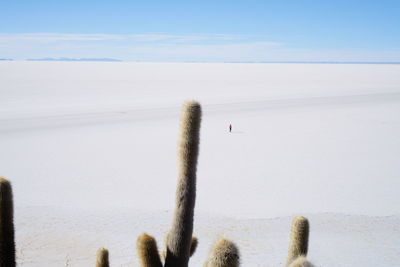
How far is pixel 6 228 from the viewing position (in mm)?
2078

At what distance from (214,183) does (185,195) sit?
14.4 meters

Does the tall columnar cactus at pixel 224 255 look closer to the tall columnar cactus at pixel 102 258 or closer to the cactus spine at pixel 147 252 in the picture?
the cactus spine at pixel 147 252

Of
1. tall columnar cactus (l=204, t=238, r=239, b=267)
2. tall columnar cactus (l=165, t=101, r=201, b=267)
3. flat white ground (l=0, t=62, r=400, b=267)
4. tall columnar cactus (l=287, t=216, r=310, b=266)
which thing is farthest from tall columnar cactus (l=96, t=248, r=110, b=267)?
tall columnar cactus (l=287, t=216, r=310, b=266)

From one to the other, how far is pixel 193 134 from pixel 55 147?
73.9 feet

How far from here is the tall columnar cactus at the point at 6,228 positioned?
6.77 feet

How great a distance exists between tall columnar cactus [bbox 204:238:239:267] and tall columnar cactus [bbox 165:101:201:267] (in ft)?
1.55

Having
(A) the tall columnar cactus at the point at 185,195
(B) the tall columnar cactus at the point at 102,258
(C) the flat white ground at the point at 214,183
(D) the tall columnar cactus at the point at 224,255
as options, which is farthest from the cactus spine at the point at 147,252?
(D) the tall columnar cactus at the point at 224,255

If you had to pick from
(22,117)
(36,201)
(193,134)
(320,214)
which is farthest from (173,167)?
(22,117)

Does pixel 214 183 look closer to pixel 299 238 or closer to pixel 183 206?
pixel 299 238

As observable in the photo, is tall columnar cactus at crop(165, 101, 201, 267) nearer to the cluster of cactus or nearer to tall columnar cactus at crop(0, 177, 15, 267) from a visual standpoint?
the cluster of cactus

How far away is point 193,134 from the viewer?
243 cm

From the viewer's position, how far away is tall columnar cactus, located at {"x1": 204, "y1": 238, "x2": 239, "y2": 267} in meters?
1.86

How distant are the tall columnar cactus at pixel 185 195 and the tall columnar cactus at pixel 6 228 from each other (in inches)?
36.1

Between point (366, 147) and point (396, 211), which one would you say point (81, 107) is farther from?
point (396, 211)
